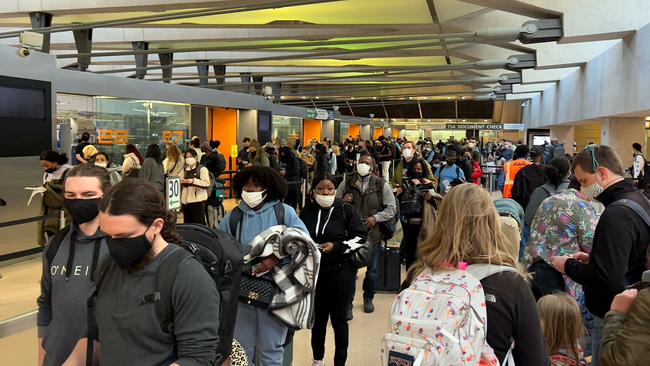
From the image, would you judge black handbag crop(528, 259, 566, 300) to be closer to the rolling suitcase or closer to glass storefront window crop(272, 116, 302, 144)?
the rolling suitcase

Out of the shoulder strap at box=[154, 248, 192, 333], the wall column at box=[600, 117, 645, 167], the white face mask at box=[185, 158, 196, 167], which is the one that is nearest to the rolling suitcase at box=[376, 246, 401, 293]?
the white face mask at box=[185, 158, 196, 167]

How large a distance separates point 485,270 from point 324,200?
3.02 meters

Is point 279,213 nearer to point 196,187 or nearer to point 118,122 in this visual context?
point 196,187

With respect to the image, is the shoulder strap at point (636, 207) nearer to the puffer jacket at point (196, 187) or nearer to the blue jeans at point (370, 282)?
the blue jeans at point (370, 282)

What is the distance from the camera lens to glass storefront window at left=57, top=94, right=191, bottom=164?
44.1 feet

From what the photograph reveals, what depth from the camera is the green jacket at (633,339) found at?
2.19m

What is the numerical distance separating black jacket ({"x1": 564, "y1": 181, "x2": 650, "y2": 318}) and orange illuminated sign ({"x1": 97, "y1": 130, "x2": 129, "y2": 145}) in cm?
1336

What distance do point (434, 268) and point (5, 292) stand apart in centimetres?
742

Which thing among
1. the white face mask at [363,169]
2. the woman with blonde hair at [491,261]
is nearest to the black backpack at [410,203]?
the white face mask at [363,169]

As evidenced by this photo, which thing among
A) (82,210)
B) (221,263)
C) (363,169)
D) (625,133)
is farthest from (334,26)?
(221,263)

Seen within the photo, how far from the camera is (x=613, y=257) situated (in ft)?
11.3

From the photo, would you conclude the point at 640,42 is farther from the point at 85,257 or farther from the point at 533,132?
the point at 533,132

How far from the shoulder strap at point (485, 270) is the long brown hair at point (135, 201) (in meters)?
1.30

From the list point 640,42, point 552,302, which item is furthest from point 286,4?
point 552,302
